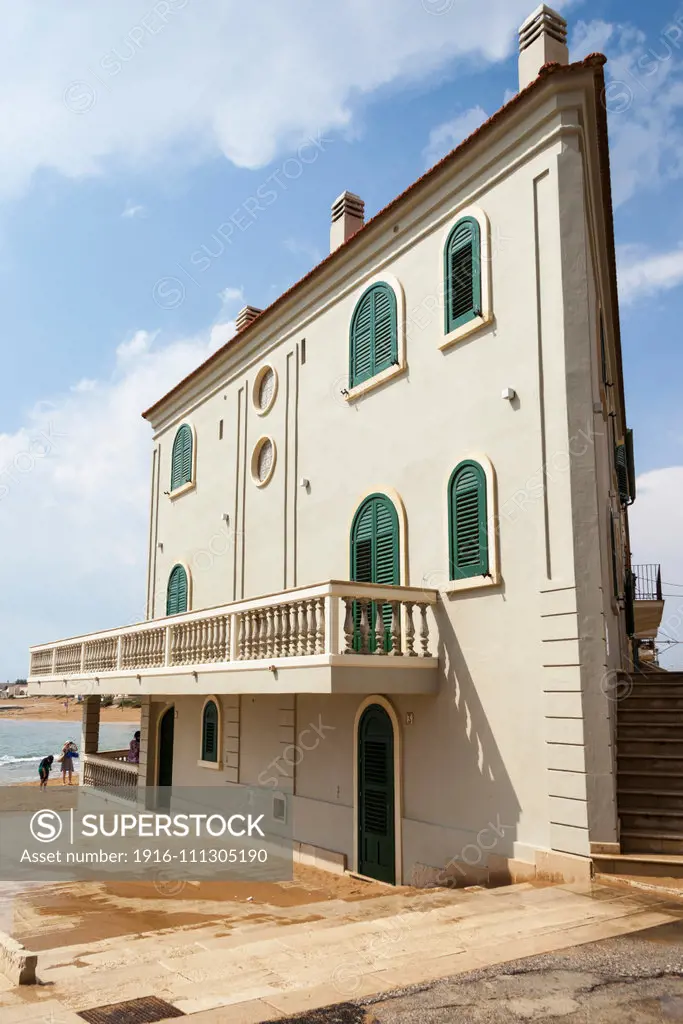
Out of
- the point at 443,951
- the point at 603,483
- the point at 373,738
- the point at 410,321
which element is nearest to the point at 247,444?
the point at 410,321

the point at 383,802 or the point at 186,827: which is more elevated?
the point at 383,802

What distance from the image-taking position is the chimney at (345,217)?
16719 mm

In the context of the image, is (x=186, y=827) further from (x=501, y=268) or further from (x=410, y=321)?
(x=501, y=268)

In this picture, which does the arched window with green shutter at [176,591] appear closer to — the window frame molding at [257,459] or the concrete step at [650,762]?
the window frame molding at [257,459]

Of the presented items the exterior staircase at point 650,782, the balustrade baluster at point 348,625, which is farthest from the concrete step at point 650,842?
the balustrade baluster at point 348,625

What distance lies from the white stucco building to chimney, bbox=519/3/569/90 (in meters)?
0.04

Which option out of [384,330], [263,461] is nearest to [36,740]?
[263,461]

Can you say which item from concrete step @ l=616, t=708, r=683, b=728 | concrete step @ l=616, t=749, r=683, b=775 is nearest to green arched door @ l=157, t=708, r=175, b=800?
concrete step @ l=616, t=708, r=683, b=728

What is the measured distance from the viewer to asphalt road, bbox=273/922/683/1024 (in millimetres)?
4668

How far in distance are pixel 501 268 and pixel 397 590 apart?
4569 mm

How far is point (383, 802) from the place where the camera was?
12.1 metres

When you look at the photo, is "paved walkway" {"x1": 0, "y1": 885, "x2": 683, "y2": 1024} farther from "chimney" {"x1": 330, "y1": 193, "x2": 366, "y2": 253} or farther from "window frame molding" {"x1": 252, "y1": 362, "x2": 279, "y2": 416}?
"chimney" {"x1": 330, "y1": 193, "x2": 366, "y2": 253}

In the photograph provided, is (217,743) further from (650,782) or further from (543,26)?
(543,26)

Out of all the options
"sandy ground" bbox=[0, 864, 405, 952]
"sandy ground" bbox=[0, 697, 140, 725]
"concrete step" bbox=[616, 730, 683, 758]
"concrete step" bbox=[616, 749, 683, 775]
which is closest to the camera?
"sandy ground" bbox=[0, 864, 405, 952]
